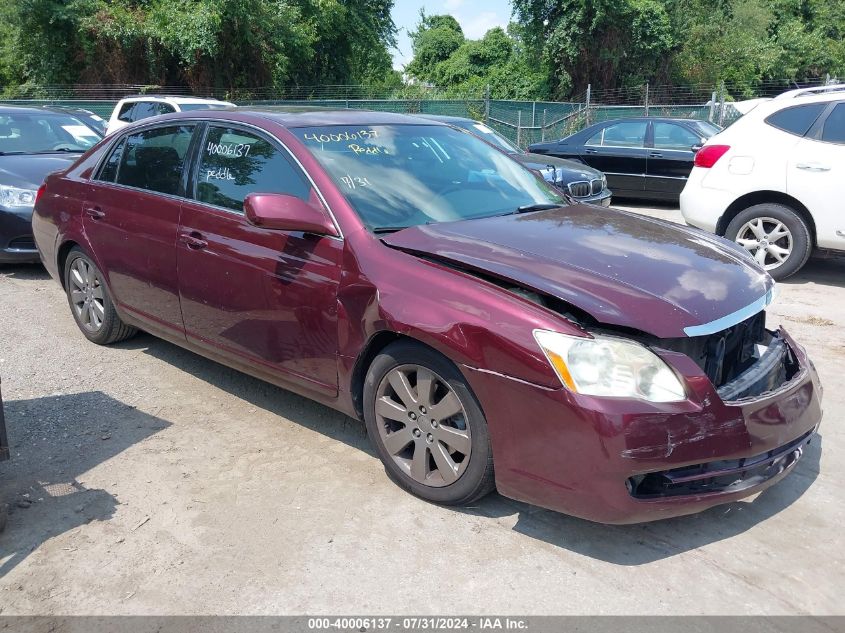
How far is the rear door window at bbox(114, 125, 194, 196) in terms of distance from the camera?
4.43 meters

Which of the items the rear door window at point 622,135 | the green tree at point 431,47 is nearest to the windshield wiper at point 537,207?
the rear door window at point 622,135

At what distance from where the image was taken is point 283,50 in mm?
25594

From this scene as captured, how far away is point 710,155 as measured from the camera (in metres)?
7.30

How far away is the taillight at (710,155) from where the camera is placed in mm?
7199

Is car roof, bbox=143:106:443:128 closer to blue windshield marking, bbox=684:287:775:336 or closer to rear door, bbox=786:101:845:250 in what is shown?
blue windshield marking, bbox=684:287:775:336

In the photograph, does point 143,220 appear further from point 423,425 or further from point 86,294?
point 423,425

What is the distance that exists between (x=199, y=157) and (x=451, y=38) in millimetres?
51312

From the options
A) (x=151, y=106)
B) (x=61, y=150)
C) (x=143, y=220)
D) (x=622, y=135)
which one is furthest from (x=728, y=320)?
(x=151, y=106)

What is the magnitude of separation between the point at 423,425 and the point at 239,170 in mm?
1824

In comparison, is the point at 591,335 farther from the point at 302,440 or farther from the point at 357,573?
the point at 302,440

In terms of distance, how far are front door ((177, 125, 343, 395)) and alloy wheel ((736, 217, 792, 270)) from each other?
4.66 m

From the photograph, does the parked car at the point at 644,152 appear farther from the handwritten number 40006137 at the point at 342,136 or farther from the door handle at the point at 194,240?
the door handle at the point at 194,240

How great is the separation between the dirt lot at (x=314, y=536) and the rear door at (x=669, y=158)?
25.1 ft

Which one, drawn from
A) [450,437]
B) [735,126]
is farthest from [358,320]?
[735,126]
